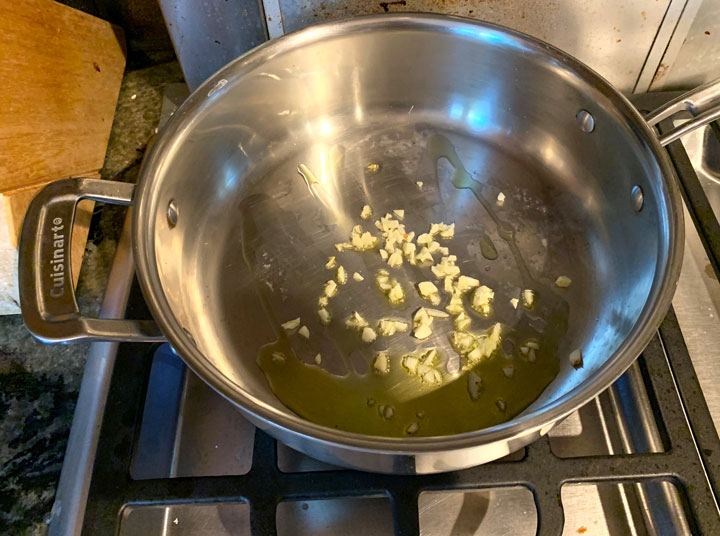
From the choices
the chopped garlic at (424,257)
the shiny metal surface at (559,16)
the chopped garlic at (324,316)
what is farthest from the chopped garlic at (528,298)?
the shiny metal surface at (559,16)

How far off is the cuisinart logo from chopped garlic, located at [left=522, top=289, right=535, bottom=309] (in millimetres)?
454

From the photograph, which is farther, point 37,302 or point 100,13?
point 100,13

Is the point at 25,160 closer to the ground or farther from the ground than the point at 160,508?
farther from the ground

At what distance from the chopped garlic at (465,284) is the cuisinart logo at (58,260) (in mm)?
393

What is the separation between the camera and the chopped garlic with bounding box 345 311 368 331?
0.62m

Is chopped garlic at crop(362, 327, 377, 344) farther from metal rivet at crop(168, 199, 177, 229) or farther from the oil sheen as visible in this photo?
metal rivet at crop(168, 199, 177, 229)

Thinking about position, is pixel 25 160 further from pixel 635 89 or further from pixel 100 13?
pixel 635 89

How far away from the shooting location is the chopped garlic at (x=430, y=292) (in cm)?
64

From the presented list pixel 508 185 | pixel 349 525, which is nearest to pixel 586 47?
pixel 508 185

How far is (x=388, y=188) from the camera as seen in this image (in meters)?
0.73

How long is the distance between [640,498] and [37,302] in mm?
564

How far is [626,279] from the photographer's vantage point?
0.63 m

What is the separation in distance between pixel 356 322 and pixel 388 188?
0.20 meters

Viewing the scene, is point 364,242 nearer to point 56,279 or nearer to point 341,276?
point 341,276
